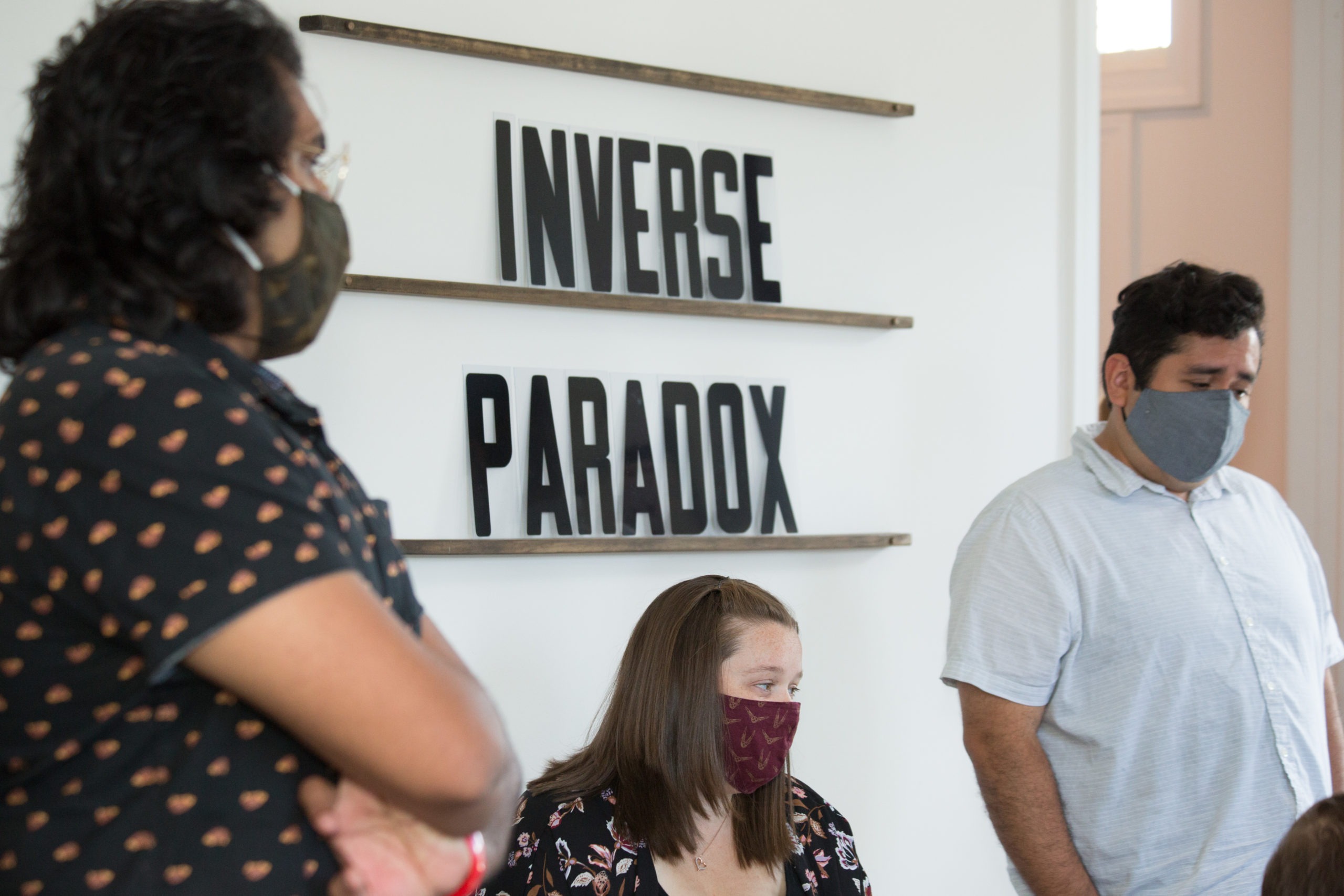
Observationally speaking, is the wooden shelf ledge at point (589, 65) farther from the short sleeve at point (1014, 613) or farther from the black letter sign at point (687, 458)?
the short sleeve at point (1014, 613)

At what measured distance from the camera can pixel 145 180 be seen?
33.0 inches

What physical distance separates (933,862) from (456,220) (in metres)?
1.68

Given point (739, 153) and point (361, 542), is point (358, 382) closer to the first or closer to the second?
point (739, 153)

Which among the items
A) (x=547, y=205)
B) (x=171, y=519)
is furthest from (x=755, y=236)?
(x=171, y=519)

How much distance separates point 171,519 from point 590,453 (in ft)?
5.12

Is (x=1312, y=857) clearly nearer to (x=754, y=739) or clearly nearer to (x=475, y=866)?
(x=754, y=739)

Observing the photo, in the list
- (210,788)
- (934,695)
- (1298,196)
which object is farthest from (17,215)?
(1298,196)

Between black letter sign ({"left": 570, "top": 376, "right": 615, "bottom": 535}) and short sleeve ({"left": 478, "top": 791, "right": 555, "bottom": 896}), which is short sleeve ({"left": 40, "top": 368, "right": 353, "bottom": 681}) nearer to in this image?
short sleeve ({"left": 478, "top": 791, "right": 555, "bottom": 896})

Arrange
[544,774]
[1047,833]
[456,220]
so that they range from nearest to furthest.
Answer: [1047,833]
[544,774]
[456,220]

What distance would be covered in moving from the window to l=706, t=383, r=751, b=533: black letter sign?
1.92 metres

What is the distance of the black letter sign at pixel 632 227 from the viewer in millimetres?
2363

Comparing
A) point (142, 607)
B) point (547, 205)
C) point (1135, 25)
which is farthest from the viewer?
point (1135, 25)

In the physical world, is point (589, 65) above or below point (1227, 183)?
above

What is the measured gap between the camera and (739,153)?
8.21ft
